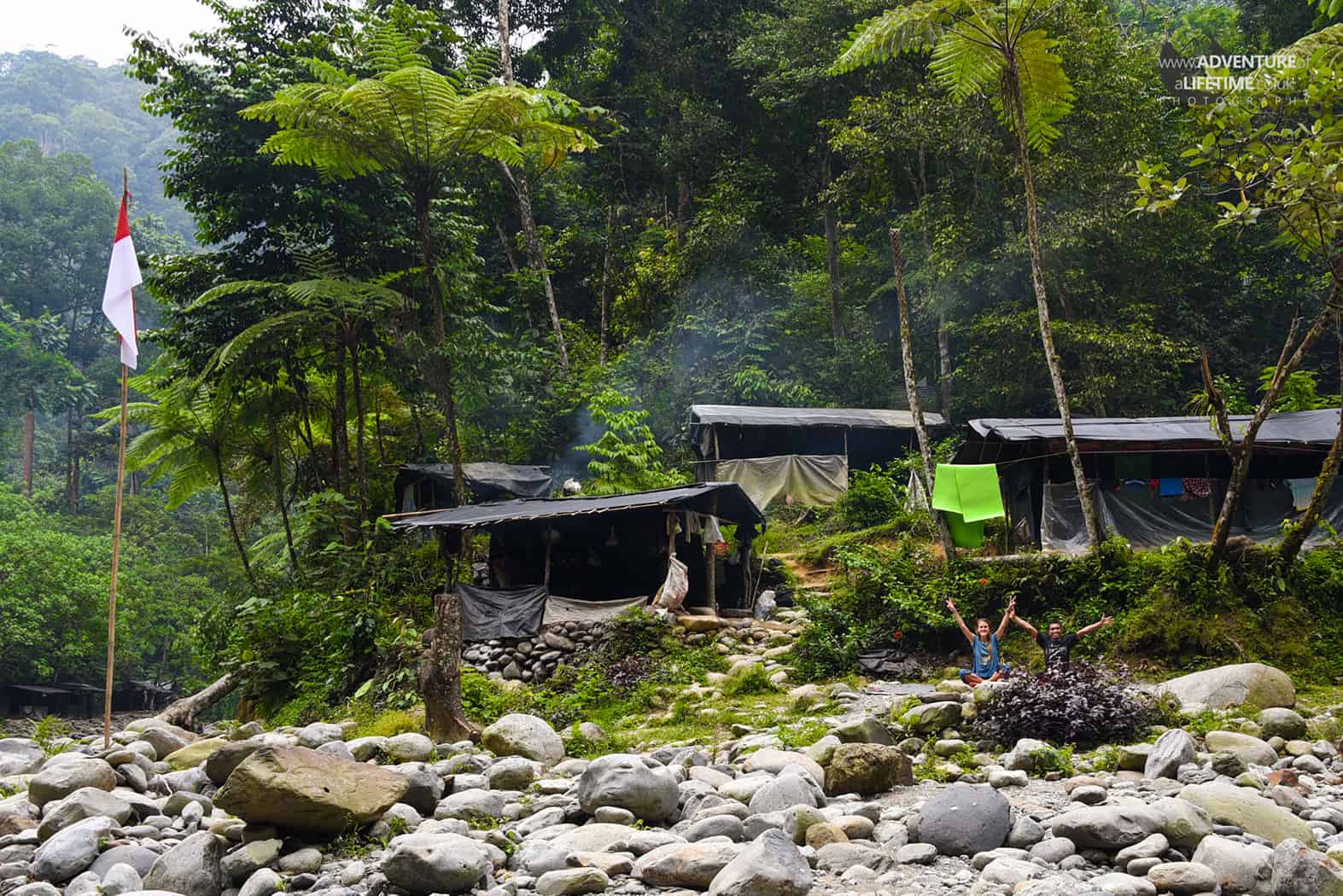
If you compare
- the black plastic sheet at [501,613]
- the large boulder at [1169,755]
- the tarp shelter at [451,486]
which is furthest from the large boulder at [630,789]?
the tarp shelter at [451,486]

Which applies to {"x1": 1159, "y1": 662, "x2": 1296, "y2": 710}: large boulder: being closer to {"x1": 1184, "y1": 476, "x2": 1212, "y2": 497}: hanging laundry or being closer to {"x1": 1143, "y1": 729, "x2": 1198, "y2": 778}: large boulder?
{"x1": 1143, "y1": 729, "x2": 1198, "y2": 778}: large boulder

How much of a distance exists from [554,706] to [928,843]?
21.7ft

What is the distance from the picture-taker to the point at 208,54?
1986 cm

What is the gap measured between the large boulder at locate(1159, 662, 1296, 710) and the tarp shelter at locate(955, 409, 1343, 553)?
20.7 feet

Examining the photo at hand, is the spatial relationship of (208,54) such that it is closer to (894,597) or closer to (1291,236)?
(894,597)

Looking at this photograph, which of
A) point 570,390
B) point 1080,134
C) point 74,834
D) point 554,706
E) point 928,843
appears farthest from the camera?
point 570,390

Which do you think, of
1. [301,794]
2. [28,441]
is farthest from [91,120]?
[301,794]

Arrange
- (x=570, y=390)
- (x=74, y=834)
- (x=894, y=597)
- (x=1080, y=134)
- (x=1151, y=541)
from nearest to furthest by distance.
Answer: (x=74, y=834), (x=894, y=597), (x=1151, y=541), (x=1080, y=134), (x=570, y=390)

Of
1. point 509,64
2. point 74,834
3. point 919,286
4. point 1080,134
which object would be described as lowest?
point 74,834

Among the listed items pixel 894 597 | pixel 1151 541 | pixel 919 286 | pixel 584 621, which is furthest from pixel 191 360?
pixel 919 286

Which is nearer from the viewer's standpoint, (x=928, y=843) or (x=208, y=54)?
(x=928, y=843)

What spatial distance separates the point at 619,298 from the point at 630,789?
2509 cm

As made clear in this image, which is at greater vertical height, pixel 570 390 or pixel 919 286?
pixel 919 286

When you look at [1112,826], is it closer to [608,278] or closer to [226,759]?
[226,759]
